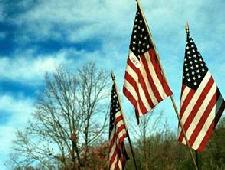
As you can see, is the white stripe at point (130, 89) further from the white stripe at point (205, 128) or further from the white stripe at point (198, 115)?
the white stripe at point (205, 128)

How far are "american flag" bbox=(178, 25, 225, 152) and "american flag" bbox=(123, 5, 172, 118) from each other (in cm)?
53

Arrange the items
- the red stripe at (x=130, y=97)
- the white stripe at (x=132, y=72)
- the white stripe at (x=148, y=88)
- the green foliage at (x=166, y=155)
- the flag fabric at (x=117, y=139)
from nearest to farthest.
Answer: the white stripe at (x=148, y=88) → the red stripe at (x=130, y=97) → the white stripe at (x=132, y=72) → the flag fabric at (x=117, y=139) → the green foliage at (x=166, y=155)

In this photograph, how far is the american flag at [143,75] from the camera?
1198 centimetres

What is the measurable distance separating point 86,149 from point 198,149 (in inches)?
1004

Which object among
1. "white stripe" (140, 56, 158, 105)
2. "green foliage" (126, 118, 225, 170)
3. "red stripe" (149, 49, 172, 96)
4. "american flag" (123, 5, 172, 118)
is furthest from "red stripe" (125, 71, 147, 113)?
"green foliage" (126, 118, 225, 170)

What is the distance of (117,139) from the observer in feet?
52.0

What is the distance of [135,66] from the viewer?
491 inches

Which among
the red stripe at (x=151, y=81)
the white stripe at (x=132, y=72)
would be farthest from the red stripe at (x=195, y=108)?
the white stripe at (x=132, y=72)

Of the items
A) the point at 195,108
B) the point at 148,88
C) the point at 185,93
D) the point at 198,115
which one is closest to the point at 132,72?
the point at 148,88

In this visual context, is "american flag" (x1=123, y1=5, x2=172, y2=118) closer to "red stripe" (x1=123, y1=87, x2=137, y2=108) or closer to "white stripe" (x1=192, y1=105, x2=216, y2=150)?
"red stripe" (x1=123, y1=87, x2=137, y2=108)

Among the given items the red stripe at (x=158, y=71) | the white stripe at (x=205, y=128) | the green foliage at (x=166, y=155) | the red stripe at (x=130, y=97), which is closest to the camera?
the white stripe at (x=205, y=128)

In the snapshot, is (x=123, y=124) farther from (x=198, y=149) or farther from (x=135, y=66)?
(x=198, y=149)

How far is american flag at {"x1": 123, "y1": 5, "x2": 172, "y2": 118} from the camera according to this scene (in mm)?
11977

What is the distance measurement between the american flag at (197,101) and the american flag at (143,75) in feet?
1.74
